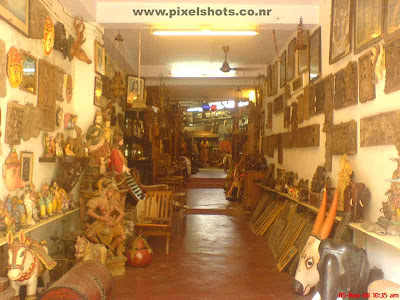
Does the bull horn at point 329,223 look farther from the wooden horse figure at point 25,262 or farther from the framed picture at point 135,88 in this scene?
the framed picture at point 135,88

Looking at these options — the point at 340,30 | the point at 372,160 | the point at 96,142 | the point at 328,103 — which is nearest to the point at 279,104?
the point at 328,103

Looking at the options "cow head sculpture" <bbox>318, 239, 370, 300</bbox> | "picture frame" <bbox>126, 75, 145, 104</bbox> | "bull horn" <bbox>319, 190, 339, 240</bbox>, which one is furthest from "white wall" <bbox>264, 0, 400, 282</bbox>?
"picture frame" <bbox>126, 75, 145, 104</bbox>

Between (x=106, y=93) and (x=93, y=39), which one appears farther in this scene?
(x=106, y=93)

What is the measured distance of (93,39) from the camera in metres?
6.56

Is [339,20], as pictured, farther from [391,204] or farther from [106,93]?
[106,93]

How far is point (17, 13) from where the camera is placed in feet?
13.8

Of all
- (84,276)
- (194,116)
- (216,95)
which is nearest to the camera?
(84,276)

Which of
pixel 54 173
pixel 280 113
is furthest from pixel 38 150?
pixel 280 113

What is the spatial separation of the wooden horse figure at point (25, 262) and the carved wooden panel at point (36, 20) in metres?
2.15

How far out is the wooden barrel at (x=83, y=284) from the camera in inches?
143

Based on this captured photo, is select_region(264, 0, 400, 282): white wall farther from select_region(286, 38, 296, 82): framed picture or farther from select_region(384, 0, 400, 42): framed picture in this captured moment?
select_region(286, 38, 296, 82): framed picture

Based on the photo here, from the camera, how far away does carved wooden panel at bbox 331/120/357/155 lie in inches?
183

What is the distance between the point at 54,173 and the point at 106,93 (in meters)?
2.86

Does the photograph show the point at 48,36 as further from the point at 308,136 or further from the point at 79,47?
the point at 308,136
